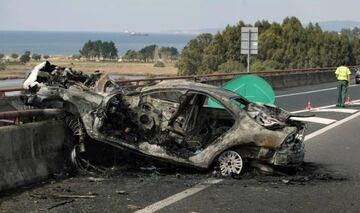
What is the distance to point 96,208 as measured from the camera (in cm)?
720

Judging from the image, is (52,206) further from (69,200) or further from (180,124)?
(180,124)

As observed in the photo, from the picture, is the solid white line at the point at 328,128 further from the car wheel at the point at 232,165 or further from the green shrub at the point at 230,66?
the green shrub at the point at 230,66

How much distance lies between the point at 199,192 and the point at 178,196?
382mm

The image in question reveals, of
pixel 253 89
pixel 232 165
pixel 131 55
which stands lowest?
pixel 131 55

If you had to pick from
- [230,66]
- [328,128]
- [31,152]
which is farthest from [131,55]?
[31,152]

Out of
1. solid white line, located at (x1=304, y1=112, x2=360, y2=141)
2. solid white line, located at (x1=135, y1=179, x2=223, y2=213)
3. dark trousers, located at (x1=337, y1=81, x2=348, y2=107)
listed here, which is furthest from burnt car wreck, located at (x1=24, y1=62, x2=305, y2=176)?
dark trousers, located at (x1=337, y1=81, x2=348, y2=107)

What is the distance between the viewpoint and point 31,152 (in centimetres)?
863

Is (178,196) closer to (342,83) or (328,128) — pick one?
(328,128)

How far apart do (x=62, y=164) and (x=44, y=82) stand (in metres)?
1.70

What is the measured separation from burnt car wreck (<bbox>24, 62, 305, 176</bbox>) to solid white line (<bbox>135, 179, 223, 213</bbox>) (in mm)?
502

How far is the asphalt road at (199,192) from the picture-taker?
7.30 metres

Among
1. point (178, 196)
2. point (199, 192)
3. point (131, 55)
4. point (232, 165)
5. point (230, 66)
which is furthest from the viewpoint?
point (131, 55)

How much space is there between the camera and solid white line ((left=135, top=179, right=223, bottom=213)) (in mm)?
7195

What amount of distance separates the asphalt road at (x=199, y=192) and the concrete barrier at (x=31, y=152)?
0.66ft
